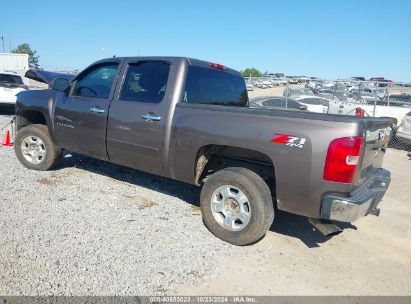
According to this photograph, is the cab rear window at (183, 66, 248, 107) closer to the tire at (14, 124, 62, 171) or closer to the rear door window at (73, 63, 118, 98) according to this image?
the rear door window at (73, 63, 118, 98)

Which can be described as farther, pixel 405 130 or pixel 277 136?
pixel 405 130

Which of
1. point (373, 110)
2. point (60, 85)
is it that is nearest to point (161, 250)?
point (60, 85)

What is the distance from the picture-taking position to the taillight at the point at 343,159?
3.02 meters

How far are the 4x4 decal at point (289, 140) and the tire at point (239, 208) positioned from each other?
53 centimetres

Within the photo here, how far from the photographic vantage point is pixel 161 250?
356 cm

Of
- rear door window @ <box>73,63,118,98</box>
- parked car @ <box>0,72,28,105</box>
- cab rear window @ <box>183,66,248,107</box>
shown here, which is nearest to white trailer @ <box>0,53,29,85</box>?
parked car @ <box>0,72,28,105</box>

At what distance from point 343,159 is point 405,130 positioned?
26.4 feet

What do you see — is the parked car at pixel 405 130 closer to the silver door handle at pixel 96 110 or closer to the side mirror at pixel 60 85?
the silver door handle at pixel 96 110

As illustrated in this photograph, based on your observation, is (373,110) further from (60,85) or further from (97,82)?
(60,85)

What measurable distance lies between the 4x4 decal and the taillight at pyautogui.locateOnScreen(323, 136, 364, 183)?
25 centimetres

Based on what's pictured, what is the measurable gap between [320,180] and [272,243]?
3.59 feet

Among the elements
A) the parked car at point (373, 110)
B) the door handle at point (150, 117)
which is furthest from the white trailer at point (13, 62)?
the door handle at point (150, 117)

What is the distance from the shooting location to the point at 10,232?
3670 mm

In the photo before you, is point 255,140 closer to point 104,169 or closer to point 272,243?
point 272,243
